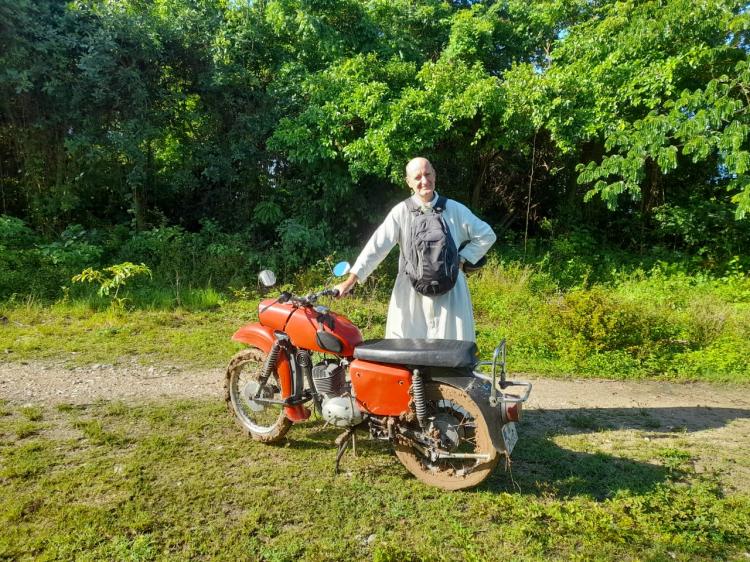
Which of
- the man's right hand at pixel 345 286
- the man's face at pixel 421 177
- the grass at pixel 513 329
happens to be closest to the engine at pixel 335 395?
the man's right hand at pixel 345 286

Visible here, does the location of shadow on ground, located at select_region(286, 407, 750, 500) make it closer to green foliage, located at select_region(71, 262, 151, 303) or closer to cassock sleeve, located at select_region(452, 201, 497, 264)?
cassock sleeve, located at select_region(452, 201, 497, 264)

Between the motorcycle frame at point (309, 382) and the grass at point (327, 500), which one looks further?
the motorcycle frame at point (309, 382)

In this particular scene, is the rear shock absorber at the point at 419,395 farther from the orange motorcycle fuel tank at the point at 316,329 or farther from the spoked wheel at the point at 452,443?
the orange motorcycle fuel tank at the point at 316,329

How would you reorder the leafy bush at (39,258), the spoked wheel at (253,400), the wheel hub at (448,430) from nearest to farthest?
the wheel hub at (448,430) < the spoked wheel at (253,400) < the leafy bush at (39,258)

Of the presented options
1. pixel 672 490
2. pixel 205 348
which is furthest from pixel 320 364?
pixel 205 348

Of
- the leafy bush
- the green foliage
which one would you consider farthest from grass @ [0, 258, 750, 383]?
the leafy bush

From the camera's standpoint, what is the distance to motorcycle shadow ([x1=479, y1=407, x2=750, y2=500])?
131 inches

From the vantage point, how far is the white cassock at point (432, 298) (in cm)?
352

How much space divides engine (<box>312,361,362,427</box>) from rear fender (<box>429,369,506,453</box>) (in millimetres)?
609

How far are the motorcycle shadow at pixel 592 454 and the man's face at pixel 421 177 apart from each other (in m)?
1.99

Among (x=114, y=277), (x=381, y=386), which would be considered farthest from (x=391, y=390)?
(x=114, y=277)

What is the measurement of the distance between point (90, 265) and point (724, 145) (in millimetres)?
10062

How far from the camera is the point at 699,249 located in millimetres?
10094

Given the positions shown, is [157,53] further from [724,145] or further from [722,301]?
[722,301]
